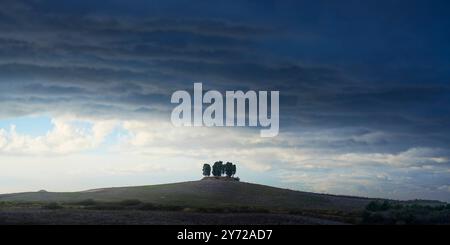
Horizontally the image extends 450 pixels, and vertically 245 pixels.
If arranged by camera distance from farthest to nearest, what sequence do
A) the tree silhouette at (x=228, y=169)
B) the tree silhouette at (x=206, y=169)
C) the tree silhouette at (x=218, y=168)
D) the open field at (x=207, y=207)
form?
the tree silhouette at (x=206, y=169) → the tree silhouette at (x=218, y=168) → the tree silhouette at (x=228, y=169) → the open field at (x=207, y=207)

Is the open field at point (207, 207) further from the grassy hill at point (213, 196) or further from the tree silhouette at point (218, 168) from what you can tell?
the tree silhouette at point (218, 168)

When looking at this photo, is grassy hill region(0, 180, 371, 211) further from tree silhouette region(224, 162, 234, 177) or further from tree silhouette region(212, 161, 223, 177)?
tree silhouette region(224, 162, 234, 177)

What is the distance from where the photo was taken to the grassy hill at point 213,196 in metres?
108

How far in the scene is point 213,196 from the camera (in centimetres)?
12138

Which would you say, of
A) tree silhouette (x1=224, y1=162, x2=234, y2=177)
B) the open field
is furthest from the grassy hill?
tree silhouette (x1=224, y1=162, x2=234, y2=177)

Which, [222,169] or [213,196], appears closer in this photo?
[213,196]

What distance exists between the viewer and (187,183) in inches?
5748

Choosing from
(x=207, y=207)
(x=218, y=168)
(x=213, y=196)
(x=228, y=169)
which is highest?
(x=218, y=168)

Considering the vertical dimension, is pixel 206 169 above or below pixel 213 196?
above

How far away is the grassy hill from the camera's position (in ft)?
354

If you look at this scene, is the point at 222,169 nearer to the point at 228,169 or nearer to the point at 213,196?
the point at 228,169

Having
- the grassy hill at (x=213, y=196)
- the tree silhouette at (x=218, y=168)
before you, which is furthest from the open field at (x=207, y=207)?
the tree silhouette at (x=218, y=168)

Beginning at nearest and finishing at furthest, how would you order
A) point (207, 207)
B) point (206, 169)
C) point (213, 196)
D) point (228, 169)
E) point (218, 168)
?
1. point (207, 207)
2. point (213, 196)
3. point (228, 169)
4. point (218, 168)
5. point (206, 169)

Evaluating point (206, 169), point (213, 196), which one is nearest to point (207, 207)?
point (213, 196)
